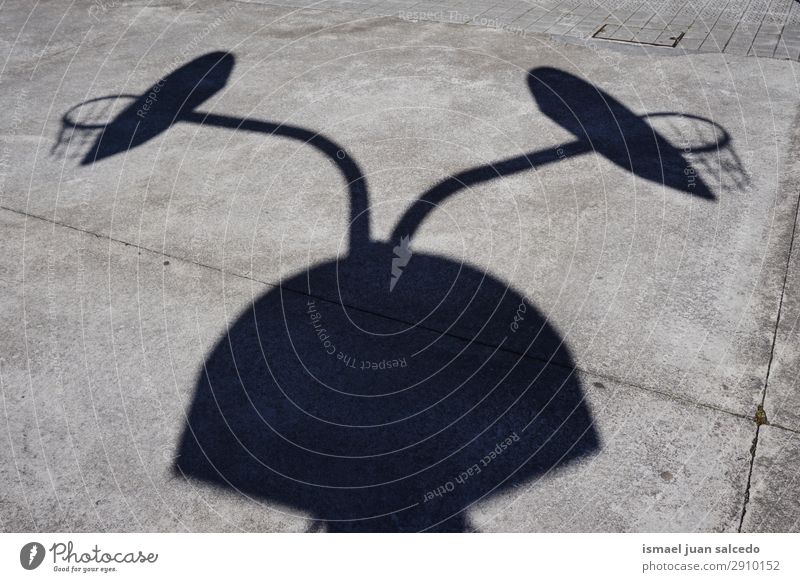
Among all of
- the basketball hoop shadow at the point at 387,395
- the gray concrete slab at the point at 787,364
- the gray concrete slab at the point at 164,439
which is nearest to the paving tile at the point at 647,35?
the basketball hoop shadow at the point at 387,395

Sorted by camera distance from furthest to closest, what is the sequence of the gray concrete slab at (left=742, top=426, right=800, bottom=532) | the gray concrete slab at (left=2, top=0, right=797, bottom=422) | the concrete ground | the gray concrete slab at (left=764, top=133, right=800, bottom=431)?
the gray concrete slab at (left=2, top=0, right=797, bottom=422)
the gray concrete slab at (left=764, top=133, right=800, bottom=431)
the concrete ground
the gray concrete slab at (left=742, top=426, right=800, bottom=532)

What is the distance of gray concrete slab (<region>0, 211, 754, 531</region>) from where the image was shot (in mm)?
3268

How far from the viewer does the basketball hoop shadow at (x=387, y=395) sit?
11.3 feet

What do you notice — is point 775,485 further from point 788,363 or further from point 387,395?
point 387,395

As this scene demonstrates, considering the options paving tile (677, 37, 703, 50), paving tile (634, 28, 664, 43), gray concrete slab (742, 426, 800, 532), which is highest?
paving tile (634, 28, 664, 43)

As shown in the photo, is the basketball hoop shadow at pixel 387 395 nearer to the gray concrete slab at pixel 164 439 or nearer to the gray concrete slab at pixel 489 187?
the gray concrete slab at pixel 164 439

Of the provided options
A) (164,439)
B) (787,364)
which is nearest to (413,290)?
(164,439)

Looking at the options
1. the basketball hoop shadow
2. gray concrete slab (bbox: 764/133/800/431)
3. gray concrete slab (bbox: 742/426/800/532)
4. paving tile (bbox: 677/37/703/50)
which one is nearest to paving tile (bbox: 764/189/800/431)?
gray concrete slab (bbox: 764/133/800/431)

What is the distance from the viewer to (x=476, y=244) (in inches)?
197

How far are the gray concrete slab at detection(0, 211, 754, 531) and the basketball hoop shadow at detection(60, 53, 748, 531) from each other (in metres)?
0.10

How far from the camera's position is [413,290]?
15.3 feet

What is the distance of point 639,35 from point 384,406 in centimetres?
661

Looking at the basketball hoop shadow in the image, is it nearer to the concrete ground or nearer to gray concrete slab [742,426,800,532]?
the concrete ground

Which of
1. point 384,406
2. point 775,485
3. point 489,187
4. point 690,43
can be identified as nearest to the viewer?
point 775,485
